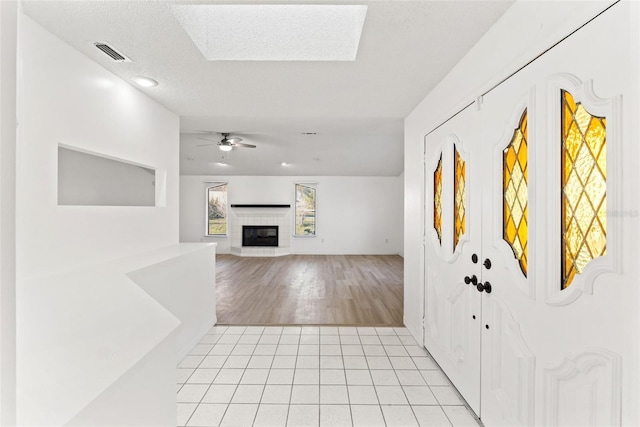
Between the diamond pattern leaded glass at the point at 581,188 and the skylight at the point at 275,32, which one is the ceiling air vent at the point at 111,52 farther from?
the diamond pattern leaded glass at the point at 581,188

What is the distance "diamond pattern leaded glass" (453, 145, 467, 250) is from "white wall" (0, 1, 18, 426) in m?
2.13

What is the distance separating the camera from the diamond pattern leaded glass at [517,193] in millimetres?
1422

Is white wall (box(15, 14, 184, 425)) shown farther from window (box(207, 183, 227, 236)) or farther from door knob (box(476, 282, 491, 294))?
window (box(207, 183, 227, 236))

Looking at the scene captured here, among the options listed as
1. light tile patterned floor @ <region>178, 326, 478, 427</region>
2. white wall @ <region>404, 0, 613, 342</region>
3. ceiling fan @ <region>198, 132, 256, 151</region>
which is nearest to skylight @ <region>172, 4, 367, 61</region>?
white wall @ <region>404, 0, 613, 342</region>

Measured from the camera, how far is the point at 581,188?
1123mm

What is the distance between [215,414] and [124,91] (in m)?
2.54

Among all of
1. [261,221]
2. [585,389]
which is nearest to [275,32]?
[585,389]

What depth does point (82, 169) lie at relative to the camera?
219 cm

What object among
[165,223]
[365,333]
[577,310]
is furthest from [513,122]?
[165,223]

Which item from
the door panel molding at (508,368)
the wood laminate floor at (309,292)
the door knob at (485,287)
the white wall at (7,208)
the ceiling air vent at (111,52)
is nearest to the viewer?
the white wall at (7,208)

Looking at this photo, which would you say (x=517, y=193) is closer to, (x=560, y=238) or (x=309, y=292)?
(x=560, y=238)

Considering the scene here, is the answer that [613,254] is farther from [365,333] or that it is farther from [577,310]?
[365,333]

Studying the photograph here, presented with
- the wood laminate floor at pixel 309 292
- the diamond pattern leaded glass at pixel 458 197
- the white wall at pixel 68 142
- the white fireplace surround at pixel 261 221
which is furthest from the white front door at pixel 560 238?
the white fireplace surround at pixel 261 221

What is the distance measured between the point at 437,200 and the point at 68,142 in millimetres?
2764
